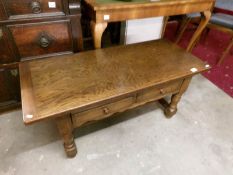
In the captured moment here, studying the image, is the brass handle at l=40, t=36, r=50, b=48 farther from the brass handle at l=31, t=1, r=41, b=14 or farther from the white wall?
the white wall

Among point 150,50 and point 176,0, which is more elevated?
point 176,0

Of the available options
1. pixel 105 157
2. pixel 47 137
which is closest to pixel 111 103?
pixel 105 157

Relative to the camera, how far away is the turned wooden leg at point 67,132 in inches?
33.2

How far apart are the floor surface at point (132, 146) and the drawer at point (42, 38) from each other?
520mm

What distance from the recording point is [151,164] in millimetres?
1105

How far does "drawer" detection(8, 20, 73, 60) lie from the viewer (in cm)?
103

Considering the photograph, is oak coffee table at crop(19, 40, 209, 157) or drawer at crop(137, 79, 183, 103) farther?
drawer at crop(137, 79, 183, 103)

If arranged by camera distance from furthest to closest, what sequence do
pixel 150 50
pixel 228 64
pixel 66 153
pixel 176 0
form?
1. pixel 228 64
2. pixel 176 0
3. pixel 150 50
4. pixel 66 153

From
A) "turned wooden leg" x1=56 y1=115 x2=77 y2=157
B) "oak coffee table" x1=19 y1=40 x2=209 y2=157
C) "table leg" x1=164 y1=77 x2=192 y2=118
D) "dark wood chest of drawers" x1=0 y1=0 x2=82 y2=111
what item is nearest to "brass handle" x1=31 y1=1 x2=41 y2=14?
"dark wood chest of drawers" x1=0 y1=0 x2=82 y2=111

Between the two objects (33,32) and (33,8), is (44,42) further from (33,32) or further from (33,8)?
(33,8)

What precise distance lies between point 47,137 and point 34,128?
0.14 m

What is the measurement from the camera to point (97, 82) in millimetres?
905

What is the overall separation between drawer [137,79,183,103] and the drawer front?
2.71 feet

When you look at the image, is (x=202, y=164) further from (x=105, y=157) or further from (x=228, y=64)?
(x=228, y=64)
